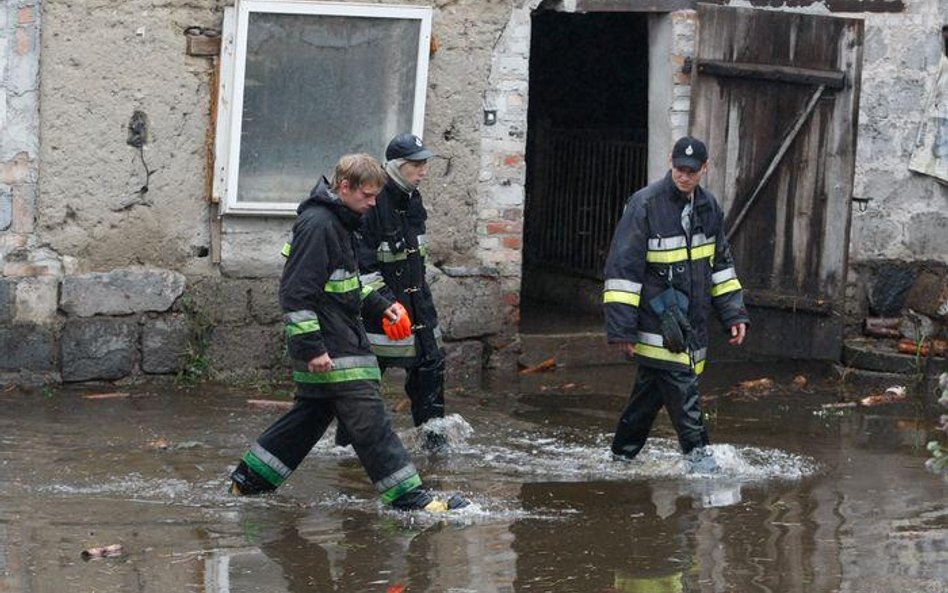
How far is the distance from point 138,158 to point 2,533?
13.2 feet

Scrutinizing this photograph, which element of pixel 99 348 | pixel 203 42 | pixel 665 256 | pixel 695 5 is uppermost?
pixel 695 5

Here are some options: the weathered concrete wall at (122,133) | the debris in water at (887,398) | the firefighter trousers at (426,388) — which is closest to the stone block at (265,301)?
the weathered concrete wall at (122,133)

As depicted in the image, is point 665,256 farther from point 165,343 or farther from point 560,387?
point 165,343

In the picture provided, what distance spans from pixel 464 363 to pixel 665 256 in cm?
328

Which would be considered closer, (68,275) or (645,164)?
(68,275)

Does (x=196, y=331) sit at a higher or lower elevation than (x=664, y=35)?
lower

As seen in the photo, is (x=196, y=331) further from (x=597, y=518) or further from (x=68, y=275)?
(x=597, y=518)

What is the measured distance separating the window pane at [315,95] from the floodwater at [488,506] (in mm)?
1433

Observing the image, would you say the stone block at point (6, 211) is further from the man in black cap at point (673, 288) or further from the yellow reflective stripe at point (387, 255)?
the man in black cap at point (673, 288)

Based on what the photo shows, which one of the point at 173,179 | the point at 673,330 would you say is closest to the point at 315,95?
the point at 173,179

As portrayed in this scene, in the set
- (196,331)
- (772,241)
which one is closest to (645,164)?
(772,241)

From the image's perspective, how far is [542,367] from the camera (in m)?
11.8

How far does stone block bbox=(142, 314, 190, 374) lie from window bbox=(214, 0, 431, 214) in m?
0.82

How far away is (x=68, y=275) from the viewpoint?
1065 centimetres
